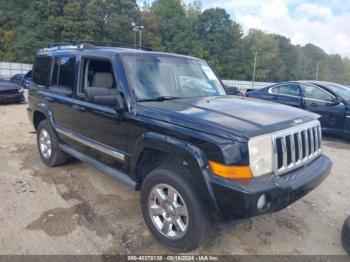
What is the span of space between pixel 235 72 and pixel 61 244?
65.3m

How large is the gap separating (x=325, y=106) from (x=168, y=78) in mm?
5518

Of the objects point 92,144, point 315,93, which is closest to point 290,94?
point 315,93

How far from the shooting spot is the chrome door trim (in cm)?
358

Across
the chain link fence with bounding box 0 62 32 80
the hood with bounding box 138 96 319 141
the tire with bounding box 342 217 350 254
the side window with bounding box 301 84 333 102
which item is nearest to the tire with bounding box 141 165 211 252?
the hood with bounding box 138 96 319 141

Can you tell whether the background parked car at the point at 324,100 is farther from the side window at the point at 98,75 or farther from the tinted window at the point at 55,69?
the tinted window at the point at 55,69

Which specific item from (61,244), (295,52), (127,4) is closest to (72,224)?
(61,244)

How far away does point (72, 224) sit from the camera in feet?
11.4

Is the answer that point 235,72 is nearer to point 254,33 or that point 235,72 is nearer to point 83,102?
point 254,33

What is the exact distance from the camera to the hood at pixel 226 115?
2.61 meters

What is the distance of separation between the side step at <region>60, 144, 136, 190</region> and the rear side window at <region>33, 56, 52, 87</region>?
121 centimetres

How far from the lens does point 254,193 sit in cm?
244

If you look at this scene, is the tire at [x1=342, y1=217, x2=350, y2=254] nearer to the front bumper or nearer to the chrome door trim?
the front bumper

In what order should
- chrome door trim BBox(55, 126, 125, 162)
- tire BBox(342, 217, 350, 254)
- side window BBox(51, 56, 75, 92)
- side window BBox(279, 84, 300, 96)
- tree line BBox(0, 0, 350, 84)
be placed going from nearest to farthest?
tire BBox(342, 217, 350, 254), chrome door trim BBox(55, 126, 125, 162), side window BBox(51, 56, 75, 92), side window BBox(279, 84, 300, 96), tree line BBox(0, 0, 350, 84)

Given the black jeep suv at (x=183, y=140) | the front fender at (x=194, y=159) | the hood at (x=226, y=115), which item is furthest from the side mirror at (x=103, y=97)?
the front fender at (x=194, y=159)
